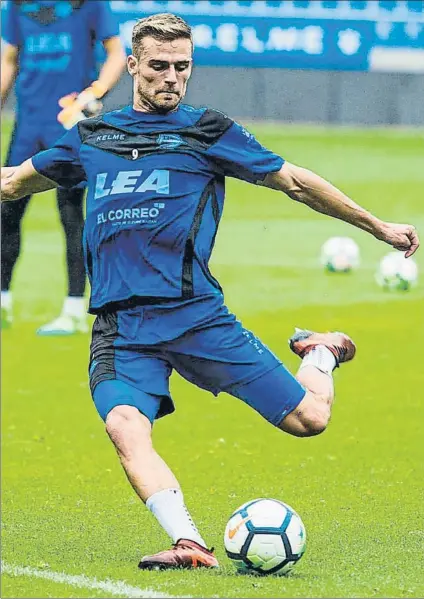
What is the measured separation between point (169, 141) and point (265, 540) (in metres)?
1.60

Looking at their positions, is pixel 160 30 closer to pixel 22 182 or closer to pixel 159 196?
pixel 159 196

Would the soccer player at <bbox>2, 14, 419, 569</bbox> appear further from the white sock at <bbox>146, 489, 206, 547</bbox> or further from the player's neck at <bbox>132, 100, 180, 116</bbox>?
the white sock at <bbox>146, 489, 206, 547</bbox>

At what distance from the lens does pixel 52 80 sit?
11.3 meters

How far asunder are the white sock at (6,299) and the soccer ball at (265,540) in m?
6.07

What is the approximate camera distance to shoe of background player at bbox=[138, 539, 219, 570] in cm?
509

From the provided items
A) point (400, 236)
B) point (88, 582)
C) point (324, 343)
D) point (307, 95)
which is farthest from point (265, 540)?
point (307, 95)

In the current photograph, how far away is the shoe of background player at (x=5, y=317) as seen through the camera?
1130 centimetres

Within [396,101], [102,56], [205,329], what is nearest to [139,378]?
[205,329]

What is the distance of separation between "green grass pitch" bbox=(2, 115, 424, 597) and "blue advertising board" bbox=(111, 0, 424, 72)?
11.6m

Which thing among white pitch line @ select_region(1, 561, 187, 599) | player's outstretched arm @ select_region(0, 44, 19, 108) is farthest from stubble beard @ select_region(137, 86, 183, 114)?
player's outstretched arm @ select_region(0, 44, 19, 108)

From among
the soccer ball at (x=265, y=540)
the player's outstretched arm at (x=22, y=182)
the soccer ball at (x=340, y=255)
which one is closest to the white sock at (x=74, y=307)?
the soccer ball at (x=340, y=255)

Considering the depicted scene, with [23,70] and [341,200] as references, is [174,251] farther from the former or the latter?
[23,70]

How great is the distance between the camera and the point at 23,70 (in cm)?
1129

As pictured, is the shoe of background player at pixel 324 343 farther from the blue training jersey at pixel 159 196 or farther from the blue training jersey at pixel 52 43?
the blue training jersey at pixel 52 43
